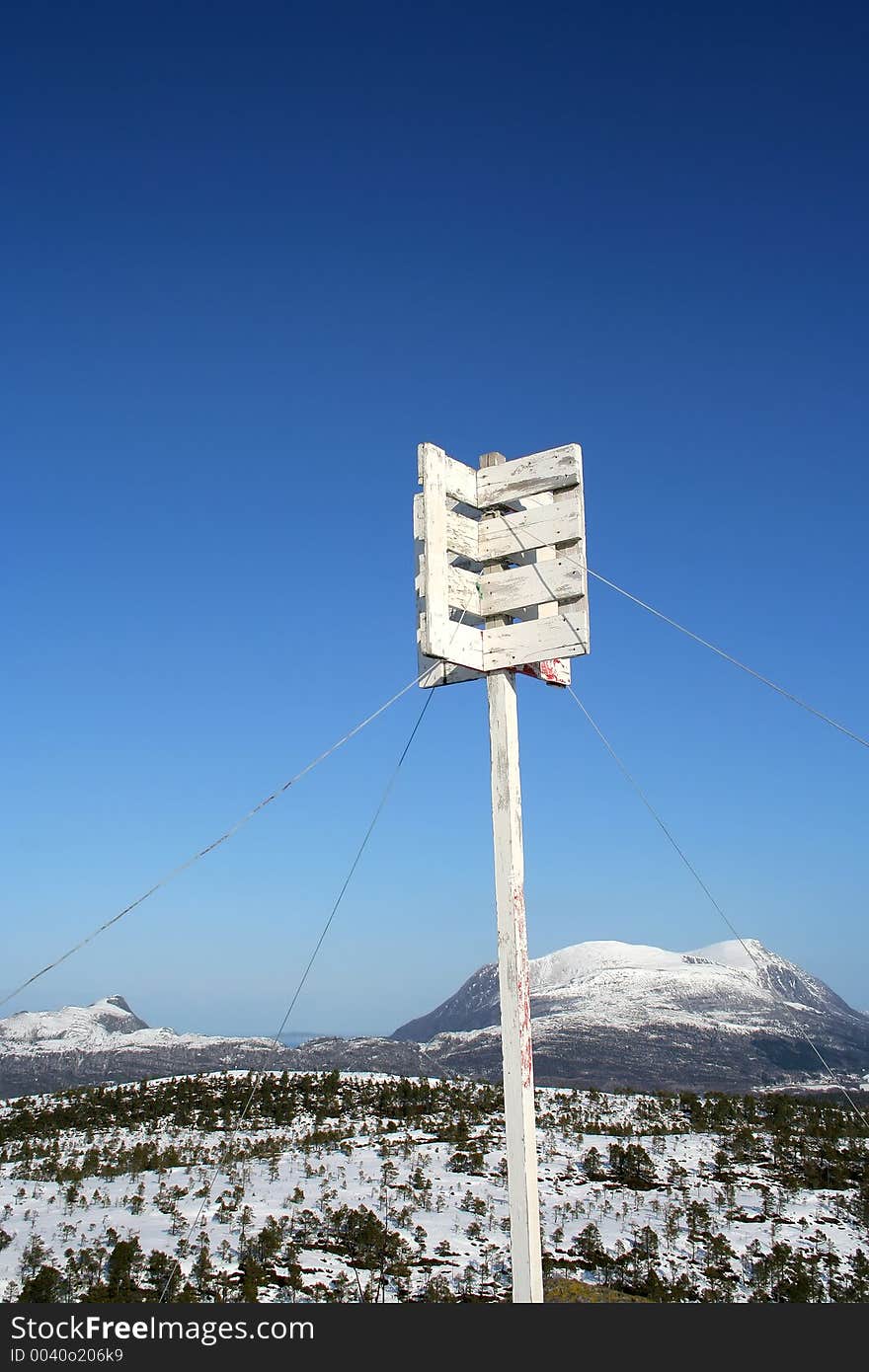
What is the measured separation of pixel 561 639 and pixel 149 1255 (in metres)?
7.38

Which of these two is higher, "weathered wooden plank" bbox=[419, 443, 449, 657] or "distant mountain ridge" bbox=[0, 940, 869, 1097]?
"weathered wooden plank" bbox=[419, 443, 449, 657]

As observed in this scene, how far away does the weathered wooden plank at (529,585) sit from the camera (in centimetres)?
616

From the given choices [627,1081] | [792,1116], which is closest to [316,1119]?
[792,1116]

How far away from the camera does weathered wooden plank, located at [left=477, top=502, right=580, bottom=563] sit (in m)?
6.30

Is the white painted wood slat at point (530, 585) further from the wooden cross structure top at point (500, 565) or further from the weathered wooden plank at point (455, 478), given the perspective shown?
the weathered wooden plank at point (455, 478)

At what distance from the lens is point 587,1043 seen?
1038 inches

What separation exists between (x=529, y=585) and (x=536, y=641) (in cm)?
34

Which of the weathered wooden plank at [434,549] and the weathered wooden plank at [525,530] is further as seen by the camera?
the weathered wooden plank at [525,530]

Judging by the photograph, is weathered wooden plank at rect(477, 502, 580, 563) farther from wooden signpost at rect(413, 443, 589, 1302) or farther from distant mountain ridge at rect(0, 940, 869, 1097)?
distant mountain ridge at rect(0, 940, 869, 1097)

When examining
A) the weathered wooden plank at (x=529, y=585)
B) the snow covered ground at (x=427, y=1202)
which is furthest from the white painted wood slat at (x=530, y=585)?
the snow covered ground at (x=427, y=1202)

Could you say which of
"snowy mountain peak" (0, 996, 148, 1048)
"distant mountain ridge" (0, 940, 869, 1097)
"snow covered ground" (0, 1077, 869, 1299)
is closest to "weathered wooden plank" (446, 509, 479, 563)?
"snow covered ground" (0, 1077, 869, 1299)

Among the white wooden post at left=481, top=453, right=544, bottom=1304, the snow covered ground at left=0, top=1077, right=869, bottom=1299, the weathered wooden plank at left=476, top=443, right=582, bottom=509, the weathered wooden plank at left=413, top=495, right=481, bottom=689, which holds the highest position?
the weathered wooden plank at left=476, top=443, right=582, bottom=509

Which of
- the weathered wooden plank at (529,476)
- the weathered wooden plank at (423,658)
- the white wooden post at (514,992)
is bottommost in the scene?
the white wooden post at (514,992)

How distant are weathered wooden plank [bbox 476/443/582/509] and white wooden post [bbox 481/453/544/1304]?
788mm
